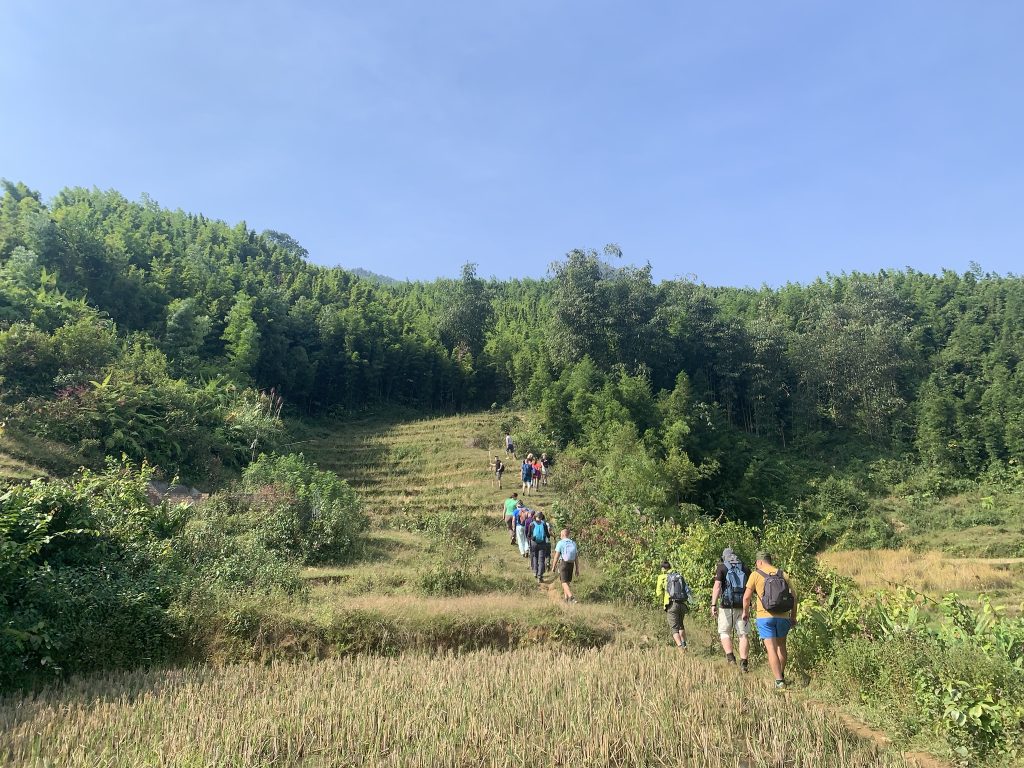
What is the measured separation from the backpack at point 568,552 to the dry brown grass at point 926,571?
10705 millimetres

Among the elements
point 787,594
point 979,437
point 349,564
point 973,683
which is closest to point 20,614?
point 349,564

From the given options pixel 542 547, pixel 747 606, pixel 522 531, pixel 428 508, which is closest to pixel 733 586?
pixel 747 606

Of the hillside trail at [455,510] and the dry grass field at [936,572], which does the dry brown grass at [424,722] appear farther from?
the dry grass field at [936,572]

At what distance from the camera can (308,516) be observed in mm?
12266

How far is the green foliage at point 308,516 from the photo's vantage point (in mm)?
11359

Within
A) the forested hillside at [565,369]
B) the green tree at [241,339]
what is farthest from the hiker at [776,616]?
the green tree at [241,339]

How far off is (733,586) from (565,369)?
28.6 m

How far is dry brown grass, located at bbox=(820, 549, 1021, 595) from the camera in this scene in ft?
55.9

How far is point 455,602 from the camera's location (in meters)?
8.32

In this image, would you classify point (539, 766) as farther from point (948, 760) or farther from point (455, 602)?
point (455, 602)

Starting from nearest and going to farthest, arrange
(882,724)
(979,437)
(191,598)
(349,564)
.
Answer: (882,724) → (191,598) → (349,564) → (979,437)

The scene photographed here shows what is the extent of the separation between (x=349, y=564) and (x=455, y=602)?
13.2ft

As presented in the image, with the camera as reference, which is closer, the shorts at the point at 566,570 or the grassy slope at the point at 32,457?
the shorts at the point at 566,570

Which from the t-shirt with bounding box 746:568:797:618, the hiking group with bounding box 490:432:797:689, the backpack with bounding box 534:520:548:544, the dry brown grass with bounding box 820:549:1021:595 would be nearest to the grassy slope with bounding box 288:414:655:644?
the hiking group with bounding box 490:432:797:689
